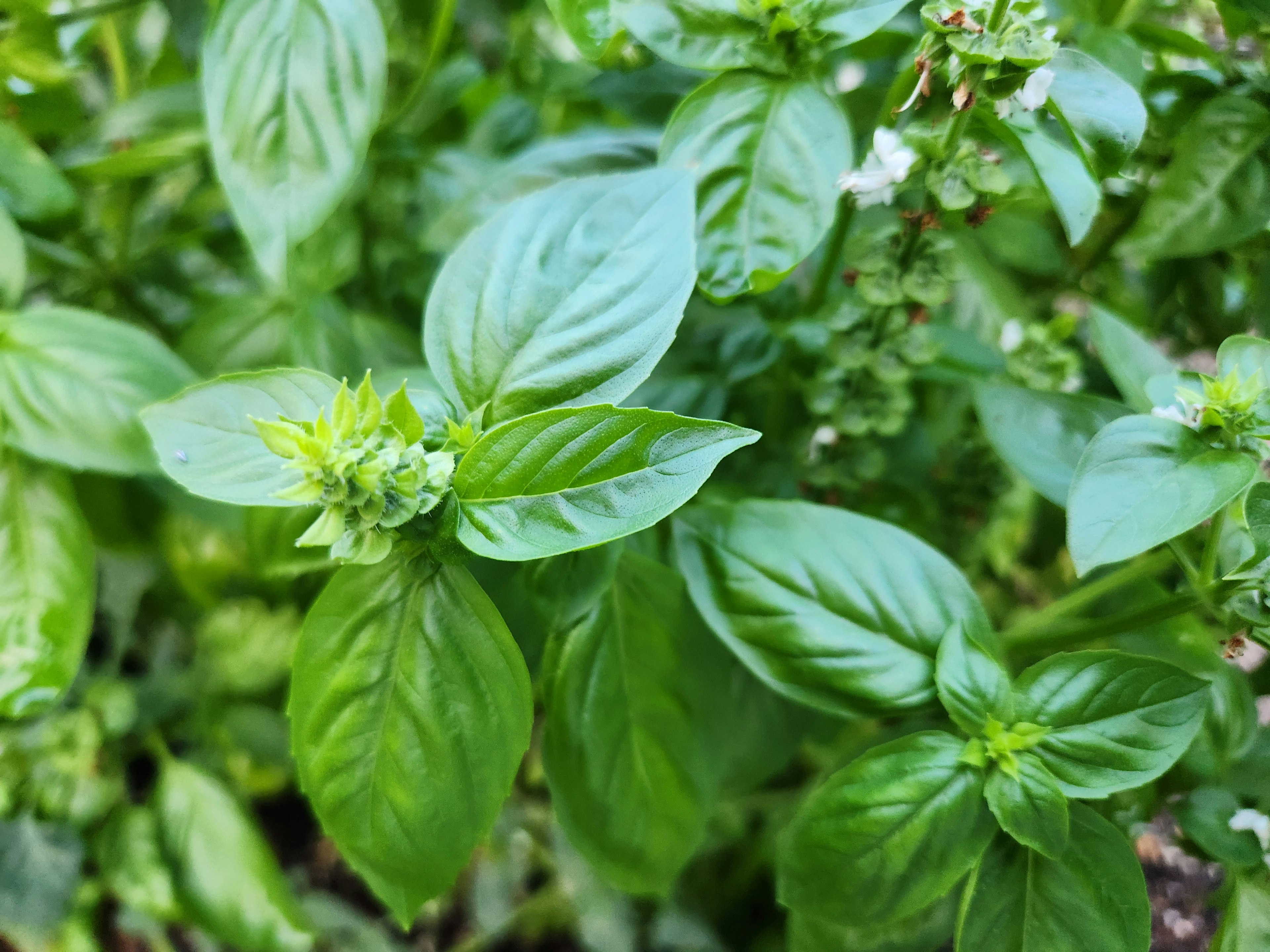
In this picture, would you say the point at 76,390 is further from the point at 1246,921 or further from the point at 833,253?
the point at 1246,921

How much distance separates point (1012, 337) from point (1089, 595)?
0.67 ft

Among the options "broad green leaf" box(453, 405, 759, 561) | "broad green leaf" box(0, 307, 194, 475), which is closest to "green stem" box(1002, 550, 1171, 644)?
"broad green leaf" box(453, 405, 759, 561)

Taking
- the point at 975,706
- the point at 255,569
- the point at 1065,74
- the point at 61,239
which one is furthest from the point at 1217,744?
the point at 61,239

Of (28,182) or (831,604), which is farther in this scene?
(28,182)

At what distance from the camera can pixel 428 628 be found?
41 centimetres

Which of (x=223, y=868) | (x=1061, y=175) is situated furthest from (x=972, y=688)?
(x=223, y=868)

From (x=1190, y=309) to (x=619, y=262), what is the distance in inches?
21.6

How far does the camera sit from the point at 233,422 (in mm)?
414

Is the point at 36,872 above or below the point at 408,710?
below

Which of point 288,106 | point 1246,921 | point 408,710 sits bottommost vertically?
point 1246,921

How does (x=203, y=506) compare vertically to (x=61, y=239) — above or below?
below

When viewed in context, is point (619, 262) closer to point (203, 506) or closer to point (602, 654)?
point (602, 654)

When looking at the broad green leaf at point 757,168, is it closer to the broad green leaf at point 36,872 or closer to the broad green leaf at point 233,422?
the broad green leaf at point 233,422

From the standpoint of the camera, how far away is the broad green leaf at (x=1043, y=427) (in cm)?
50
